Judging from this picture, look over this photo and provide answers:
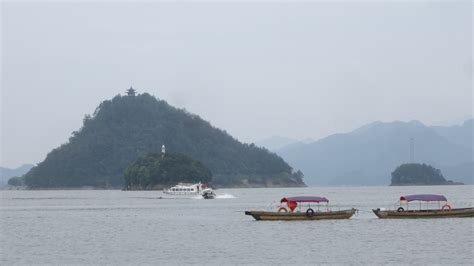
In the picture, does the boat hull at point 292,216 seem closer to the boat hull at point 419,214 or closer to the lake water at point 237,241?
the lake water at point 237,241

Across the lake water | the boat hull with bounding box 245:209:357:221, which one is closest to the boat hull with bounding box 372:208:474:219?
the lake water

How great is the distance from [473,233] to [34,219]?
58.0 meters

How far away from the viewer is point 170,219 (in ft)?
355

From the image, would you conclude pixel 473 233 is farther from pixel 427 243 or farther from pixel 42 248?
pixel 42 248

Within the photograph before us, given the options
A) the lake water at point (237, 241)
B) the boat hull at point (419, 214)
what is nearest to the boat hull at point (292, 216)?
the lake water at point (237, 241)

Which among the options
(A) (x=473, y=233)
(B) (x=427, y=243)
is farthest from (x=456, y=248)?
(A) (x=473, y=233)

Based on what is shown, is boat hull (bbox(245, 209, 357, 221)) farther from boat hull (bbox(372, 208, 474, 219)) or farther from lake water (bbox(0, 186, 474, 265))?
boat hull (bbox(372, 208, 474, 219))

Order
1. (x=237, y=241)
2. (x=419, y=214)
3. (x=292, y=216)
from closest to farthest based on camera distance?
(x=237, y=241) → (x=292, y=216) → (x=419, y=214)

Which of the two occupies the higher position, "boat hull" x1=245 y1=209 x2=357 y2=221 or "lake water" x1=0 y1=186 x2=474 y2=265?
"boat hull" x1=245 y1=209 x2=357 y2=221

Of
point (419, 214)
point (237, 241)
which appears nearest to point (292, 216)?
point (419, 214)

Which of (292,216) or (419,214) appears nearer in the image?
(292,216)

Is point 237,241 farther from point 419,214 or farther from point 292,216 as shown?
point 419,214

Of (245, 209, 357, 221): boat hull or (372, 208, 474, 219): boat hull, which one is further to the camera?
(372, 208, 474, 219): boat hull

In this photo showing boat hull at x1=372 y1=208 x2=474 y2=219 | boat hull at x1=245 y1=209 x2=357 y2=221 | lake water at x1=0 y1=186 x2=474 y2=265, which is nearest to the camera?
lake water at x1=0 y1=186 x2=474 y2=265
